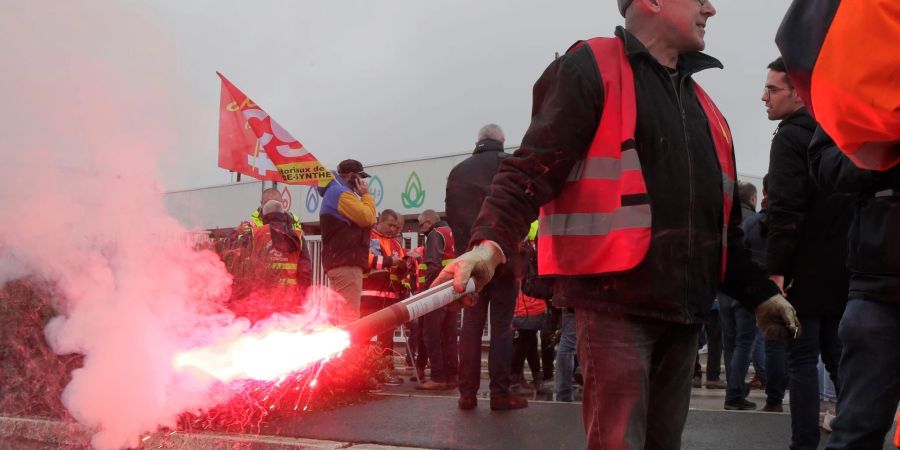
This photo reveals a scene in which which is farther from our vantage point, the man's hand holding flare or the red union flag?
the red union flag

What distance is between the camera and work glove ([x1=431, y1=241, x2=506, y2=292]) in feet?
7.37

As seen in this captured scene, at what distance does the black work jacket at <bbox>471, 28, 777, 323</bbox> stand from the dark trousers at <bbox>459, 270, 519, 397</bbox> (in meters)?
3.47

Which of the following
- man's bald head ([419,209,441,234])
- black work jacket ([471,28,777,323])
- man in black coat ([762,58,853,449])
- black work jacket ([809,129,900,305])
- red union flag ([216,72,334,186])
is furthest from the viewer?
man's bald head ([419,209,441,234])

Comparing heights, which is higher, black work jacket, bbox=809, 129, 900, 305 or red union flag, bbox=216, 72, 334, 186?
red union flag, bbox=216, 72, 334, 186

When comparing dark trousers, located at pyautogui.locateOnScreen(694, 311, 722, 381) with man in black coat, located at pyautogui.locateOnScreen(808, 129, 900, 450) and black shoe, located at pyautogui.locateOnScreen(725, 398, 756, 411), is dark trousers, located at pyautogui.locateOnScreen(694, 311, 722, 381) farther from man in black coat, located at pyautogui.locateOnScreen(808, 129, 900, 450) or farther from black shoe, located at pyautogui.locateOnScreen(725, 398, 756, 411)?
man in black coat, located at pyautogui.locateOnScreen(808, 129, 900, 450)

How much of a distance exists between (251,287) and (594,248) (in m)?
4.86

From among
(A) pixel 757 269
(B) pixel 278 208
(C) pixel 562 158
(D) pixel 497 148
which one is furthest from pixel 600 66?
(B) pixel 278 208

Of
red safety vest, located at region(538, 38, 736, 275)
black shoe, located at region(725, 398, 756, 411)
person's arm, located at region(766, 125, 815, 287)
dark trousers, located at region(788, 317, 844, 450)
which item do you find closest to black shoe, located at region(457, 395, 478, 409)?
black shoe, located at region(725, 398, 756, 411)

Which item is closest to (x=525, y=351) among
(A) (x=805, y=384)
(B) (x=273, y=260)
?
(B) (x=273, y=260)

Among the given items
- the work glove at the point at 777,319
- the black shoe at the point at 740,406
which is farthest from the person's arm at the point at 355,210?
the work glove at the point at 777,319

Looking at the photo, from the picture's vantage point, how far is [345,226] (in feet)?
23.8

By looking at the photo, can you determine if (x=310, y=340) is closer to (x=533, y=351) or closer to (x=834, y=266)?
(x=834, y=266)

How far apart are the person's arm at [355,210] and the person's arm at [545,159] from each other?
477 cm

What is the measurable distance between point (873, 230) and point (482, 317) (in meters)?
3.68
